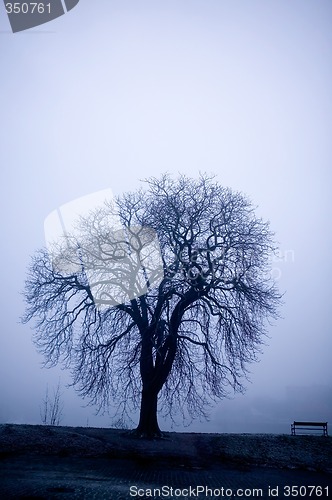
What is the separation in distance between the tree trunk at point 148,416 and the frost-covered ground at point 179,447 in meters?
0.62

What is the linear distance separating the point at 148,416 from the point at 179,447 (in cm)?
238

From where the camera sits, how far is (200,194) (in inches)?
691

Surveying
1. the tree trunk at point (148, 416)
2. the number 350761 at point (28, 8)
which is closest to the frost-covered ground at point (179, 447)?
the tree trunk at point (148, 416)

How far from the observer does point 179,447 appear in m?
14.3

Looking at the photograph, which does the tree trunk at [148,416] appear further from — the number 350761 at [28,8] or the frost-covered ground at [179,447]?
the number 350761 at [28,8]

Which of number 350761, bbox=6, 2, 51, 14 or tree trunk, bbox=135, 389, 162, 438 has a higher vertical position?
number 350761, bbox=6, 2, 51, 14

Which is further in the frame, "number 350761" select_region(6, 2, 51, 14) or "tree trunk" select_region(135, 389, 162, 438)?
"tree trunk" select_region(135, 389, 162, 438)

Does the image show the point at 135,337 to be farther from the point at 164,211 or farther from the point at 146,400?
the point at 164,211

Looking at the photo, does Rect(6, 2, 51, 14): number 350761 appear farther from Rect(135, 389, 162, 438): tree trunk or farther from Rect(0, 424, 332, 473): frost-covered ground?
Rect(135, 389, 162, 438): tree trunk

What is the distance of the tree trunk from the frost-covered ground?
621 millimetres

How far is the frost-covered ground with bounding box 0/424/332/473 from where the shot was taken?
41.2ft

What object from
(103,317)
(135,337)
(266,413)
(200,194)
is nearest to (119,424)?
(135,337)

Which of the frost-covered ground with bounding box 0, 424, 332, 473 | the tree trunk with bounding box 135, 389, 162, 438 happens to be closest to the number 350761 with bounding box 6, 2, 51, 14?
the frost-covered ground with bounding box 0, 424, 332, 473

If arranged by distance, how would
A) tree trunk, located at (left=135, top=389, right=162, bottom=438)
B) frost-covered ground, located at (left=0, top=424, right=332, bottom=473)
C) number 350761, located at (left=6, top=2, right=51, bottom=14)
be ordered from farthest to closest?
tree trunk, located at (left=135, top=389, right=162, bottom=438) < number 350761, located at (left=6, top=2, right=51, bottom=14) < frost-covered ground, located at (left=0, top=424, right=332, bottom=473)
